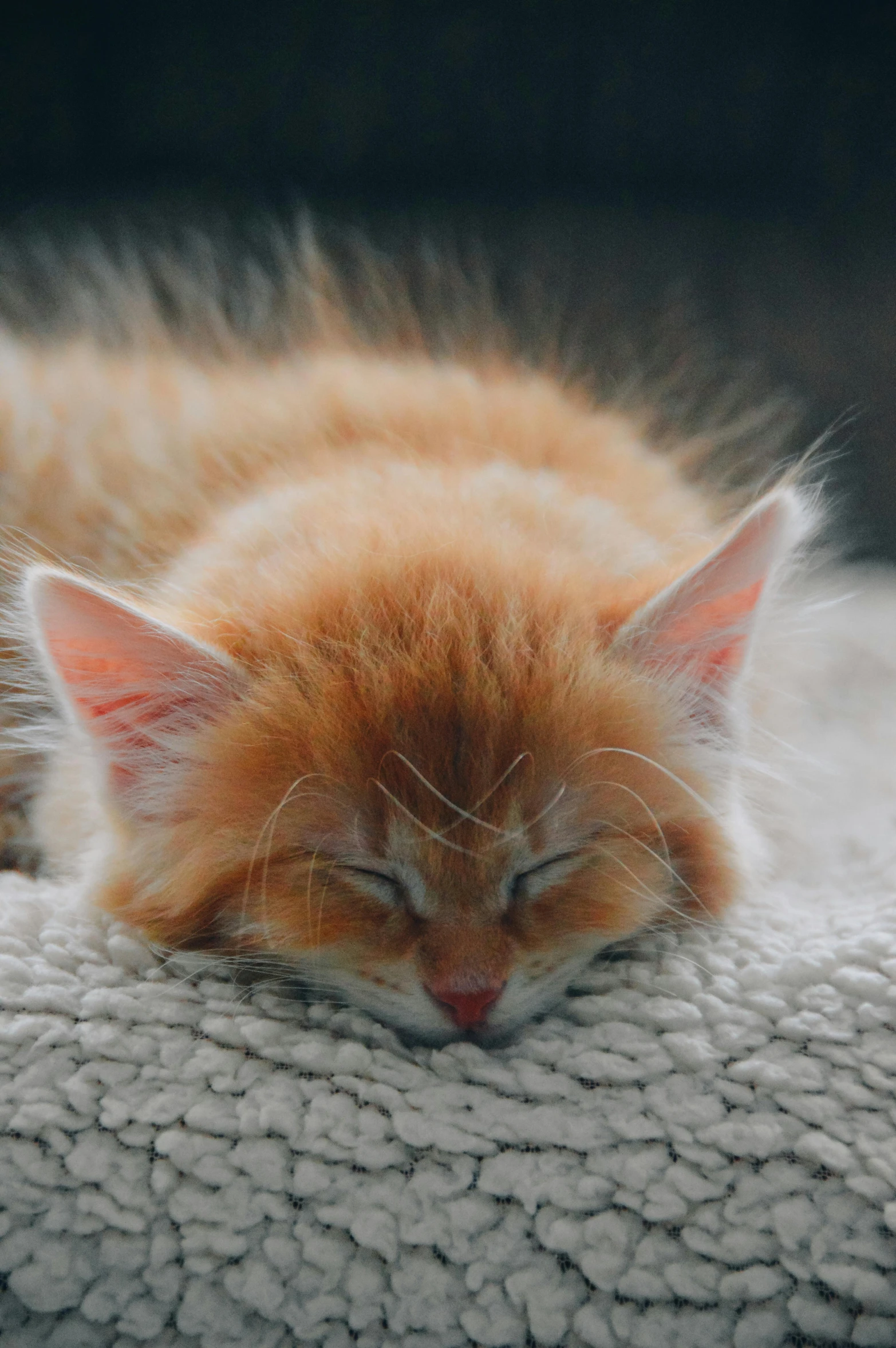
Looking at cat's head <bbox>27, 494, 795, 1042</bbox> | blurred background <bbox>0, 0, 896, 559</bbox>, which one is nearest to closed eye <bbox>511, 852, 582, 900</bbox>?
cat's head <bbox>27, 494, 795, 1042</bbox>

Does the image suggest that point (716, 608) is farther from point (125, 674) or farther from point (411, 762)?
point (125, 674)

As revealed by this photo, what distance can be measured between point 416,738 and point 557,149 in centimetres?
111

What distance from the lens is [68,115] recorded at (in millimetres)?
1352

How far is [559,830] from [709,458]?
28.8 inches

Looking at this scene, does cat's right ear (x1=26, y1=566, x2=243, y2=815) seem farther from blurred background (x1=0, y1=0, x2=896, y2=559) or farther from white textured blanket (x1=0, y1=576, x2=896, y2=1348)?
blurred background (x1=0, y1=0, x2=896, y2=559)

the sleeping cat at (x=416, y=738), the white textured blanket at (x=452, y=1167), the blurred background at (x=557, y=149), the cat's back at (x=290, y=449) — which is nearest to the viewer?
the white textured blanket at (x=452, y=1167)

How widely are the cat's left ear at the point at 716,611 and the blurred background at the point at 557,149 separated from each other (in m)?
0.65

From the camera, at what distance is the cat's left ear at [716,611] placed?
651mm

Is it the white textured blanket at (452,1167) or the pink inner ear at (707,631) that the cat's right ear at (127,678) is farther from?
the pink inner ear at (707,631)

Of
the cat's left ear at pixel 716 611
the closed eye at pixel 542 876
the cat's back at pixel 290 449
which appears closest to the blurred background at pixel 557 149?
the cat's back at pixel 290 449

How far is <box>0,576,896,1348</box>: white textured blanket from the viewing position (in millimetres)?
535

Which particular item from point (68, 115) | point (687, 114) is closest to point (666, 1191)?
point (687, 114)

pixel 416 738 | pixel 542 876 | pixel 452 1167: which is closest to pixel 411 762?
pixel 416 738

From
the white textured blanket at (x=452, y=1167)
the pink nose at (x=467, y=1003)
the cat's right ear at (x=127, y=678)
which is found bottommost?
the white textured blanket at (x=452, y=1167)
